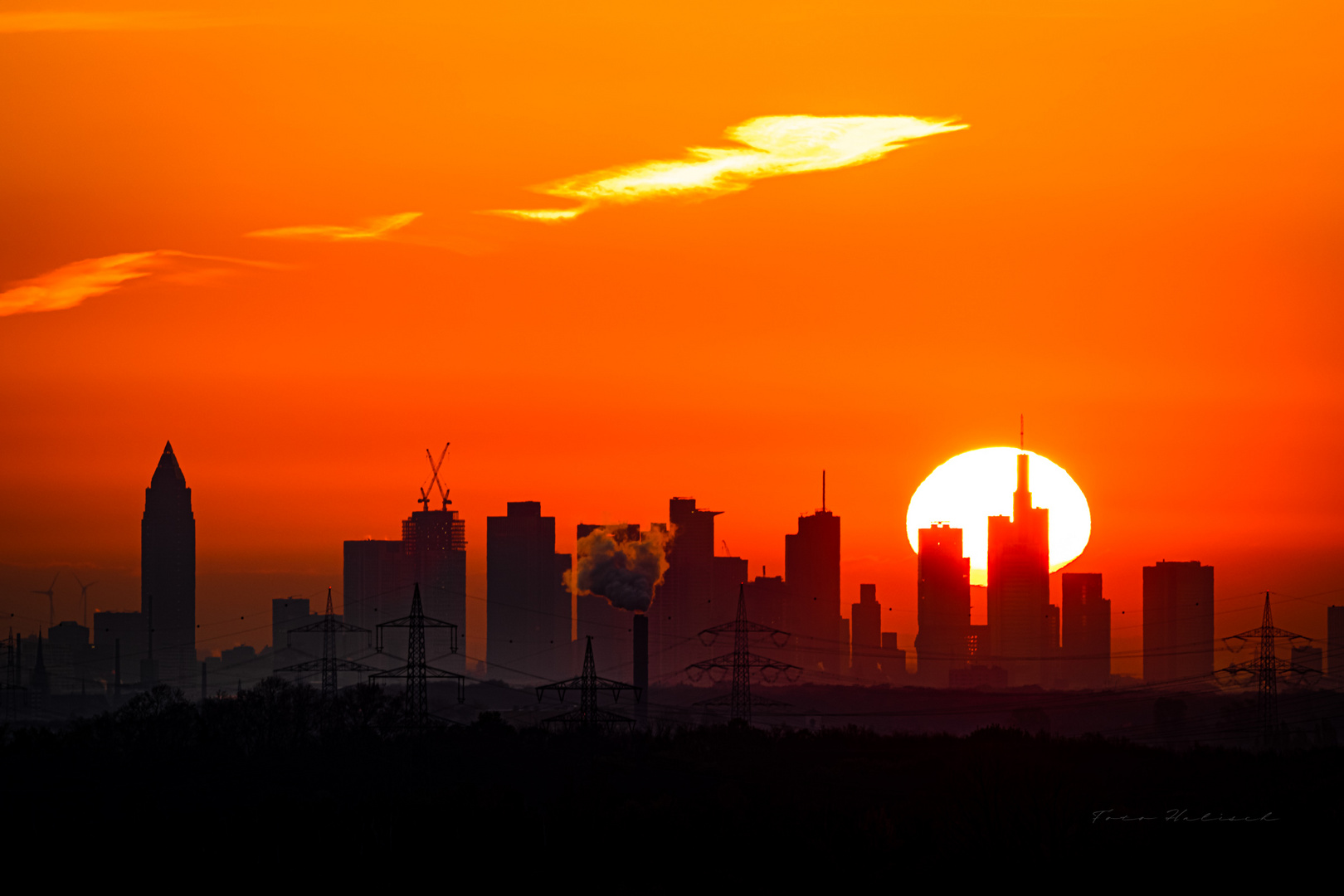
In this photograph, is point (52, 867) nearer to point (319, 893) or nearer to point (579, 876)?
point (319, 893)

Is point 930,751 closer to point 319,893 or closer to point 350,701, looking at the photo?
point 350,701

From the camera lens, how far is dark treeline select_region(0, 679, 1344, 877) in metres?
94.7

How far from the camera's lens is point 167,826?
11450cm

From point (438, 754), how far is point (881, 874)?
71.7 metres

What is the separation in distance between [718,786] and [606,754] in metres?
21.5

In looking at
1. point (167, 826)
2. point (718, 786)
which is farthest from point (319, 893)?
point (718, 786)

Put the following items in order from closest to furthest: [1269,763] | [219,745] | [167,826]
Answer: [167,826]
[1269,763]
[219,745]

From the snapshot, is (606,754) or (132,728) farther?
(132,728)

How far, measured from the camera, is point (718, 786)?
443ft

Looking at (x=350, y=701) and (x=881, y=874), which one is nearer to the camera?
(x=881, y=874)

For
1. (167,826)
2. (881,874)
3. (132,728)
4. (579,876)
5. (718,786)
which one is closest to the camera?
(881,874)

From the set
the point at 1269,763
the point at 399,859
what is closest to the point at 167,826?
the point at 399,859

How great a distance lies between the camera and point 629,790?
136 m

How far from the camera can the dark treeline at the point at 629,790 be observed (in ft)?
311
